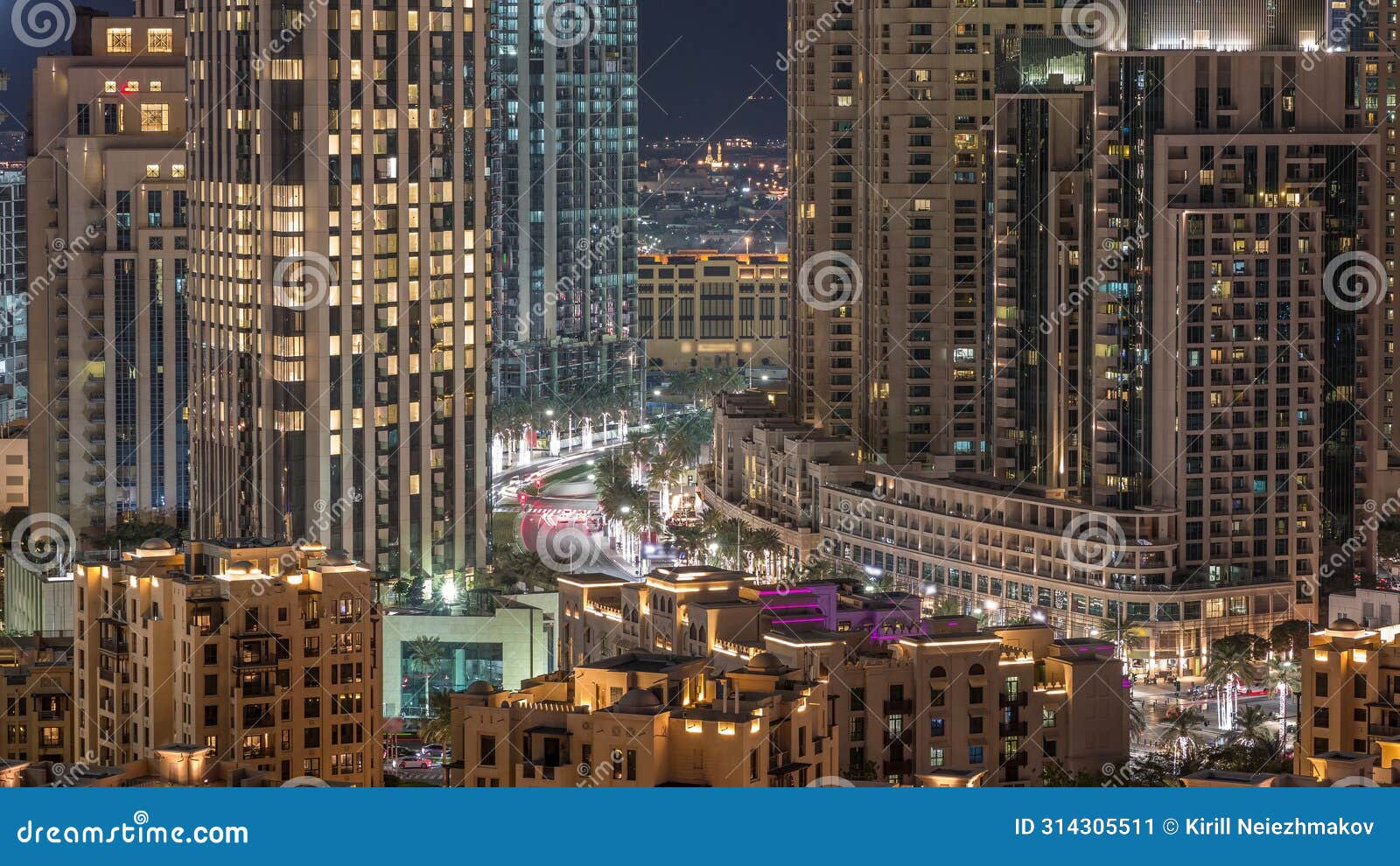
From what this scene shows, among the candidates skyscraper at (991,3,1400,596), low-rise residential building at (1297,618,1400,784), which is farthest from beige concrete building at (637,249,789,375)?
low-rise residential building at (1297,618,1400,784)

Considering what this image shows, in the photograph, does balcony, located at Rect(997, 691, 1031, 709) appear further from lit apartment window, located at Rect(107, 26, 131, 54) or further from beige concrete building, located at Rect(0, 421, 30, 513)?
beige concrete building, located at Rect(0, 421, 30, 513)

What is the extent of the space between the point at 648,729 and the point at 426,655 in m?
23.3

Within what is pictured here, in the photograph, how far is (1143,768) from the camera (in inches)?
1759

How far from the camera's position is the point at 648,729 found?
32.3 m

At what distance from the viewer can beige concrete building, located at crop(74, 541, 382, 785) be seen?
42719 millimetres

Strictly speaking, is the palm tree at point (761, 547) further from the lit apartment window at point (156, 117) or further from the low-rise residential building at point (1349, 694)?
the low-rise residential building at point (1349, 694)

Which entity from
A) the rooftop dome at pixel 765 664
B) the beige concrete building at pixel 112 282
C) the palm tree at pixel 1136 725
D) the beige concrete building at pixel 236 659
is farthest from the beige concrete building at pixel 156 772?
the beige concrete building at pixel 112 282

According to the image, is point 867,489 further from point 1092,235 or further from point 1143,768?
point 1143,768

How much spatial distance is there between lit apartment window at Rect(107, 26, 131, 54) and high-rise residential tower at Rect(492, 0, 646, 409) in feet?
127

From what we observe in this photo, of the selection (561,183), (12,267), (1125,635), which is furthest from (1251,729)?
(561,183)

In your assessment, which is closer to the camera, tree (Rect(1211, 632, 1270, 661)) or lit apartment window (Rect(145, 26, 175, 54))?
tree (Rect(1211, 632, 1270, 661))

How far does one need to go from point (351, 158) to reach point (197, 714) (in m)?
23.9

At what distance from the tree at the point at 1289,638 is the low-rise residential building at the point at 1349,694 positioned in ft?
60.5

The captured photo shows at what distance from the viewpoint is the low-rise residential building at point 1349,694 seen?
137 ft
